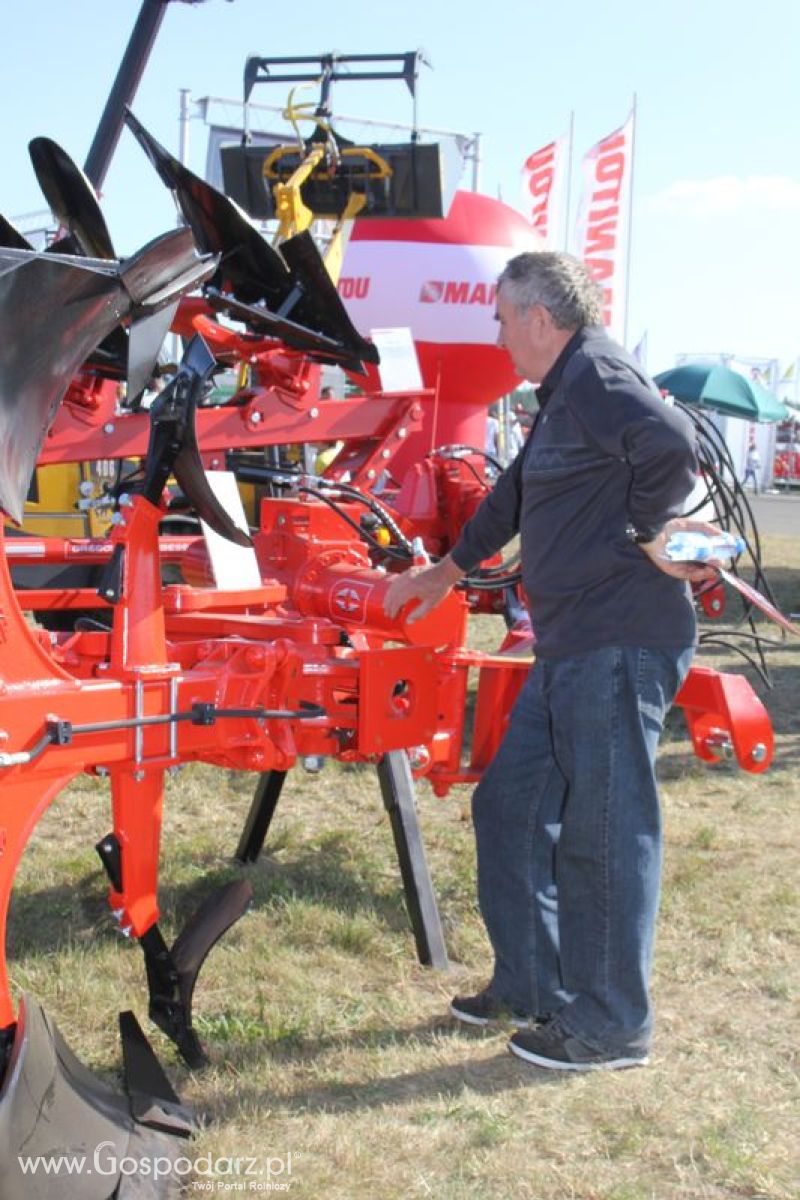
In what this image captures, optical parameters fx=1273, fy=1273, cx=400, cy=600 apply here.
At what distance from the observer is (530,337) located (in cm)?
299

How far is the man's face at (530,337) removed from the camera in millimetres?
2963


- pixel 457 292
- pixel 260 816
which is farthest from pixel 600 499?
pixel 457 292

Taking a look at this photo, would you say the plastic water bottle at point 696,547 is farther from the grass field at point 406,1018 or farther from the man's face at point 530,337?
the grass field at point 406,1018

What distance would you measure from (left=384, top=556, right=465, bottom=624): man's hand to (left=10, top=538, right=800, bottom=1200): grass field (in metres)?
1.06

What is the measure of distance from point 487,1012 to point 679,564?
4.24 feet

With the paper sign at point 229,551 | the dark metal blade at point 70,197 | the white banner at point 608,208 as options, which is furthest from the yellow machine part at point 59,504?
the white banner at point 608,208

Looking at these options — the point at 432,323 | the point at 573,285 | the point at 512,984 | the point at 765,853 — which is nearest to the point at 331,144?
the point at 432,323

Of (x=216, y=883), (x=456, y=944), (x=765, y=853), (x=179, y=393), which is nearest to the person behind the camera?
(x=179, y=393)

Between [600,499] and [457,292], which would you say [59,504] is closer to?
[457,292]

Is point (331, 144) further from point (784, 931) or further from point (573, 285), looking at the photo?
point (784, 931)

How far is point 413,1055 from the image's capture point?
3.08 metres

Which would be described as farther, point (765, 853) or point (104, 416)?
point (765, 853)

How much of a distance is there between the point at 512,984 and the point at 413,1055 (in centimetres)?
31

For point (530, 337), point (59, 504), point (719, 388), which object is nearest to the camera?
point (530, 337)
